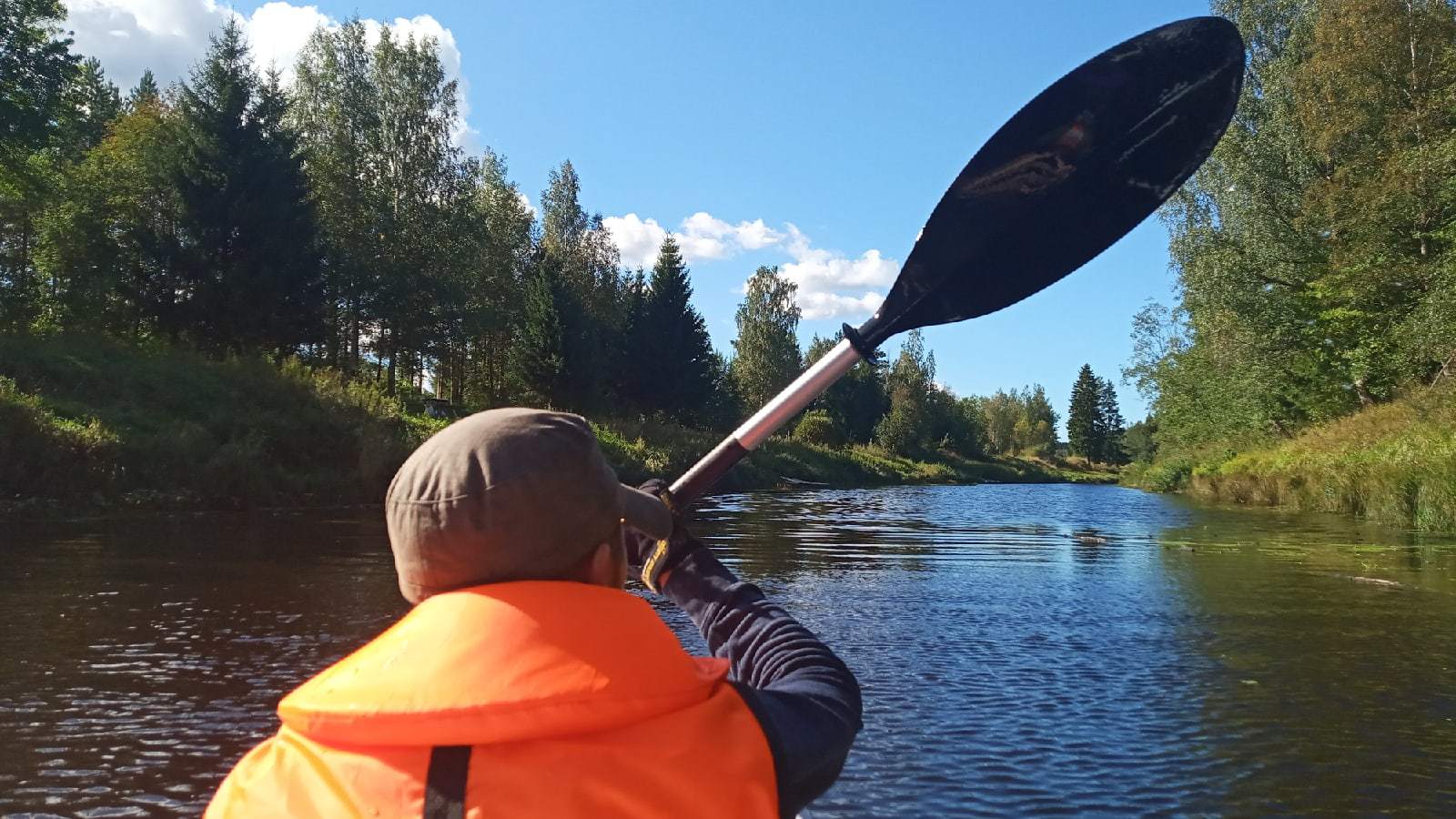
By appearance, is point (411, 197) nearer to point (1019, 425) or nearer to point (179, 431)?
point (179, 431)

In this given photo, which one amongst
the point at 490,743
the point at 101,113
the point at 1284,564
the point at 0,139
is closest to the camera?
the point at 490,743

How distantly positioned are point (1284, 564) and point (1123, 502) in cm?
1719

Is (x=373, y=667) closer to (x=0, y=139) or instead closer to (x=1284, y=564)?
(x=1284, y=564)

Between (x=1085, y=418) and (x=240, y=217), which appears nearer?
(x=240, y=217)

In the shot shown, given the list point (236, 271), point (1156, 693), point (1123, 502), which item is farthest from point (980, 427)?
point (1156, 693)

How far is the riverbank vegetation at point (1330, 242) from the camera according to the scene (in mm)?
21109

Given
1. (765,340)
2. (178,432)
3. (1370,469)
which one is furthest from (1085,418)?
(178,432)

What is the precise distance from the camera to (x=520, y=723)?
1.08m

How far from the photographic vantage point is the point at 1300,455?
2223 centimetres

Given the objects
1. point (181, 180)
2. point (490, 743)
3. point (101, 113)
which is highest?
→ point (101, 113)

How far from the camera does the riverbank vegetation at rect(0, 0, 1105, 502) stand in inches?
725

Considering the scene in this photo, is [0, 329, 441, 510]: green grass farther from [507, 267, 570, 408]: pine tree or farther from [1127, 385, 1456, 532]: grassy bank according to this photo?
[1127, 385, 1456, 532]: grassy bank

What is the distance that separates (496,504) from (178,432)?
18.6 meters

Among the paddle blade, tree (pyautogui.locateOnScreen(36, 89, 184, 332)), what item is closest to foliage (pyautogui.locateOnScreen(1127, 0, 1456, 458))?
the paddle blade
